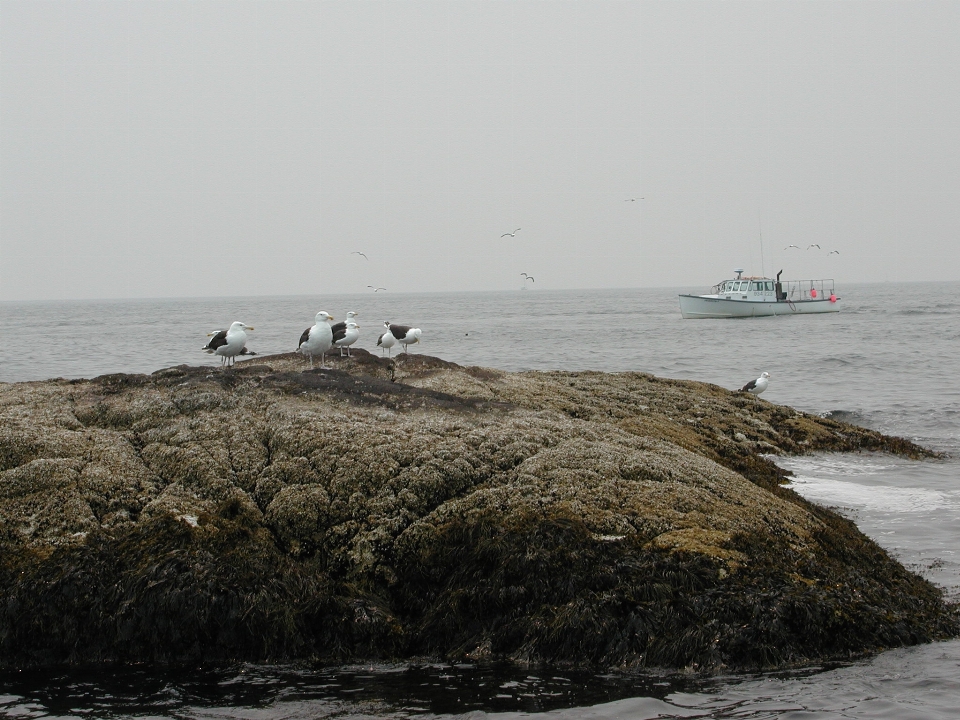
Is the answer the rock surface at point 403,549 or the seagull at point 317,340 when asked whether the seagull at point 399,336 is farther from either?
the rock surface at point 403,549

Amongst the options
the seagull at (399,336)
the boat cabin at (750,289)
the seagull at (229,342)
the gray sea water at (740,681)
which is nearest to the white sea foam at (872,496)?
the gray sea water at (740,681)

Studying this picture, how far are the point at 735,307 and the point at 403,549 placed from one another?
73.3 meters

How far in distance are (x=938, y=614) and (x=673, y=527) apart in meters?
2.60

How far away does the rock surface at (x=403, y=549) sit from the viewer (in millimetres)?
7777

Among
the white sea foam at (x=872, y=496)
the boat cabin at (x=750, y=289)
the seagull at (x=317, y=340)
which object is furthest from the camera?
the boat cabin at (x=750, y=289)

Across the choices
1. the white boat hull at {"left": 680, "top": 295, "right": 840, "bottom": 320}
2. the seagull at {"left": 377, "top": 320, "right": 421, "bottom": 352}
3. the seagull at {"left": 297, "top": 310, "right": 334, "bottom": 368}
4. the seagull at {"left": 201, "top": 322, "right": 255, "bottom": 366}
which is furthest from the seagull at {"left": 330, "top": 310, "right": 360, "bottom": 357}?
the white boat hull at {"left": 680, "top": 295, "right": 840, "bottom": 320}

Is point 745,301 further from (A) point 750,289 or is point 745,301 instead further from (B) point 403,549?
(B) point 403,549

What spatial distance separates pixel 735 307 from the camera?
3068 inches

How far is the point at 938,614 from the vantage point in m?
8.38

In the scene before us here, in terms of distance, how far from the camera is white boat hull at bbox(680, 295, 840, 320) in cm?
7762

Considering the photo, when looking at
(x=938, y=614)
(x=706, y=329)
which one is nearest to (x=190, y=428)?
(x=938, y=614)

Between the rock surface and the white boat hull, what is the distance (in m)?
69.2

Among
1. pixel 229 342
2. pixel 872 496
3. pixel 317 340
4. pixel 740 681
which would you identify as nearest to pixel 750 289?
pixel 872 496

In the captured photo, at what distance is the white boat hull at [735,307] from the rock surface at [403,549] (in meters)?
69.2
